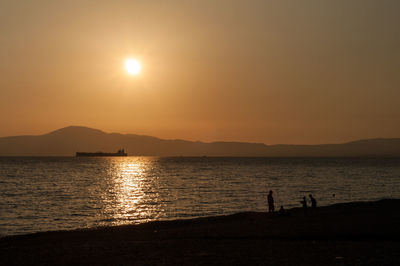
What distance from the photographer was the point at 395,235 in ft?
66.8

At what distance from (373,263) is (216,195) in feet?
153

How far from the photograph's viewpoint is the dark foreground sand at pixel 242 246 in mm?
15680

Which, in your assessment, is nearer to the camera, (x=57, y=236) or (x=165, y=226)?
(x=57, y=236)

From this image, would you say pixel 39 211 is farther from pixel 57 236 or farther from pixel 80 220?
pixel 57 236

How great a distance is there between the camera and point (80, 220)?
39.1 m

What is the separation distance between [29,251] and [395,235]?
17.2 metres

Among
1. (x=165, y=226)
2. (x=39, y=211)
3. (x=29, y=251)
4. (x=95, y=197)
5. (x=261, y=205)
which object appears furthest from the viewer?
(x=95, y=197)

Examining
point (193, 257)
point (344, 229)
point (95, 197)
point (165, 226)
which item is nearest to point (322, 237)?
point (344, 229)

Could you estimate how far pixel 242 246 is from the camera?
1856cm

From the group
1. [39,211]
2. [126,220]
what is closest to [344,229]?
[126,220]

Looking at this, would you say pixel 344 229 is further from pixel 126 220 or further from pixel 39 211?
pixel 39 211

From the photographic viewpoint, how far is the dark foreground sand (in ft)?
51.4

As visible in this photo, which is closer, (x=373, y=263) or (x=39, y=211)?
(x=373, y=263)

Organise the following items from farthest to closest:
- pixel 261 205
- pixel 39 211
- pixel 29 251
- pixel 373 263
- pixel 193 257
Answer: pixel 261 205 → pixel 39 211 → pixel 29 251 → pixel 193 257 → pixel 373 263
